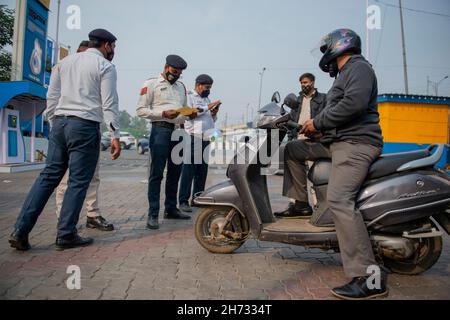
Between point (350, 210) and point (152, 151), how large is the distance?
2.72 meters

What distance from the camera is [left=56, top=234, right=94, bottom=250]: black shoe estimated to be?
3574mm

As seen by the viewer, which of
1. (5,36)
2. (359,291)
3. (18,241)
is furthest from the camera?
(5,36)

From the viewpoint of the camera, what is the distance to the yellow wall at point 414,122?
1241cm

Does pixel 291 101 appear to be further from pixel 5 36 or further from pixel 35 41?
pixel 5 36

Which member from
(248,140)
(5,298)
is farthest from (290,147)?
(5,298)

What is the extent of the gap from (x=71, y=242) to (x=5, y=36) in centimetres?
2094

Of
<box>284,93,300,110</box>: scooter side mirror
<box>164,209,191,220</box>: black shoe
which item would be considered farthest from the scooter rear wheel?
<box>164,209,191,220</box>: black shoe

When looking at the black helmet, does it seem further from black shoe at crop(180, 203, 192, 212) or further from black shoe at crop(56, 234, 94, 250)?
black shoe at crop(180, 203, 192, 212)

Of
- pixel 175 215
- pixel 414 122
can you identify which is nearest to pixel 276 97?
pixel 175 215

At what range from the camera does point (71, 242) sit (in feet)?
11.9

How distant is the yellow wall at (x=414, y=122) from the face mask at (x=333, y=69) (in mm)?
10274

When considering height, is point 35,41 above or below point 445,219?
above

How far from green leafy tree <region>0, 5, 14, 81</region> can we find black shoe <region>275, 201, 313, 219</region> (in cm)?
2150
